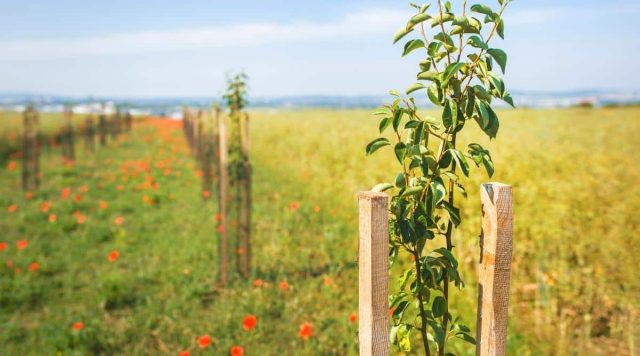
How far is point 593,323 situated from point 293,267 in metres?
3.07

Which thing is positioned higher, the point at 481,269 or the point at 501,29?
the point at 501,29

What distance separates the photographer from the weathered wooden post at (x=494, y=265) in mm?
1770

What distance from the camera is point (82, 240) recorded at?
23.6 feet

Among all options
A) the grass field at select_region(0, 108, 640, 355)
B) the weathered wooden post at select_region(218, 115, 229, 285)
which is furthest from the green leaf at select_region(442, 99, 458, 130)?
the weathered wooden post at select_region(218, 115, 229, 285)

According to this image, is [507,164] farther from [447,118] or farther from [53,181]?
[53,181]

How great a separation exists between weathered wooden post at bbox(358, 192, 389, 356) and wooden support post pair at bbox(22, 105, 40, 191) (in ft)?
37.2

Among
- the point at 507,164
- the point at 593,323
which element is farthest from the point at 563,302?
the point at 507,164

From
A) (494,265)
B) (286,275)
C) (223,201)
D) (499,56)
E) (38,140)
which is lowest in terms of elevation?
(286,275)

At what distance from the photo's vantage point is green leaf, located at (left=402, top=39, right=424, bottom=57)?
5.99 feet

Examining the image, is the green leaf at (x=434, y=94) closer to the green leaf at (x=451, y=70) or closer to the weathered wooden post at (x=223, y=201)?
the green leaf at (x=451, y=70)

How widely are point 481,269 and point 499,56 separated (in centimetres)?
76

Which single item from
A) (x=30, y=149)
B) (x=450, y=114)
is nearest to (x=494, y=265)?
(x=450, y=114)

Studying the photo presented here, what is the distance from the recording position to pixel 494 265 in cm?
180

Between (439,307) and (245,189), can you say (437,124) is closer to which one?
(439,307)
